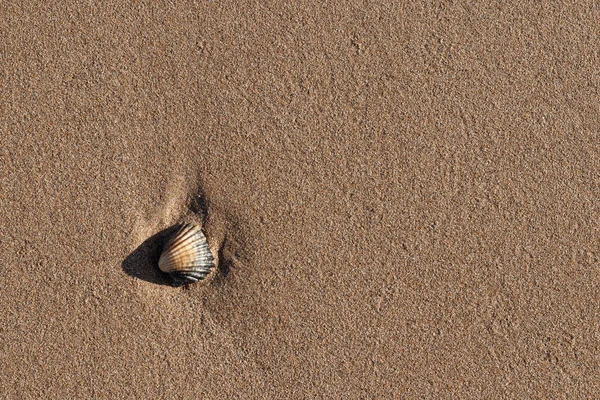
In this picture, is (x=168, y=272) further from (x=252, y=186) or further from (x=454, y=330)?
(x=454, y=330)

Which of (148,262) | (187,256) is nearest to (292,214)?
(187,256)

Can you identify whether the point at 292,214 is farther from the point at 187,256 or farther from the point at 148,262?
the point at 148,262

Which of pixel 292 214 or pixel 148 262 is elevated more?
pixel 292 214
